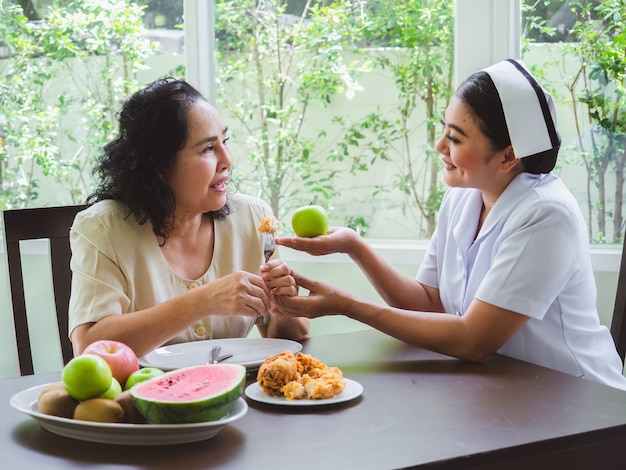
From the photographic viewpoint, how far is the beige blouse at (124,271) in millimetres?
1828

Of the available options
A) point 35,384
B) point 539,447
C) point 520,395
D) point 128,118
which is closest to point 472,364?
point 520,395

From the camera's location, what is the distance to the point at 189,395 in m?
1.23

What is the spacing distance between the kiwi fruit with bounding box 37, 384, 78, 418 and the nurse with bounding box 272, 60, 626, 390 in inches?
25.5

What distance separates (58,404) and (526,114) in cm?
119

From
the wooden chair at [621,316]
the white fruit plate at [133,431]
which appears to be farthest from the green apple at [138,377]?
the wooden chair at [621,316]

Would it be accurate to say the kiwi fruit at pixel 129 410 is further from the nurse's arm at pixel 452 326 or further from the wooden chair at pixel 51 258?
the wooden chair at pixel 51 258

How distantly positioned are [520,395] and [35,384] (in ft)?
2.96

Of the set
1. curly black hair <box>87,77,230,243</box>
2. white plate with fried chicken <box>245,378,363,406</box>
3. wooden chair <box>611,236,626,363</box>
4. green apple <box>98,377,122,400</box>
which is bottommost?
wooden chair <box>611,236,626,363</box>

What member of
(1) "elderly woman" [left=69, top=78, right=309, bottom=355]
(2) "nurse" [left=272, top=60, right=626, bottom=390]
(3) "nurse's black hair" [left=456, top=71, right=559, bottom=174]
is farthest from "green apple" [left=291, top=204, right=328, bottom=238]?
(3) "nurse's black hair" [left=456, top=71, right=559, bottom=174]

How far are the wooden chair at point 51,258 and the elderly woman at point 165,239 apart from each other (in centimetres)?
14

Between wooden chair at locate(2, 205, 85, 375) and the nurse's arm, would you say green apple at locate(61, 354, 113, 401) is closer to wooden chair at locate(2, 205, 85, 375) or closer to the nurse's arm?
the nurse's arm

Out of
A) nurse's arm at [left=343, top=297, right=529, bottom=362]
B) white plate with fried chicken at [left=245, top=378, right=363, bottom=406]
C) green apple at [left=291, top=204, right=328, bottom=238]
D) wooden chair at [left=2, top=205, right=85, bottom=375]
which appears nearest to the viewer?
white plate with fried chicken at [left=245, top=378, right=363, bottom=406]

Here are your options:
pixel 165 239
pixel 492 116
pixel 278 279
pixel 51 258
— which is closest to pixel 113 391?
pixel 278 279

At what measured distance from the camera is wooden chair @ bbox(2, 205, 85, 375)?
2.09 meters
